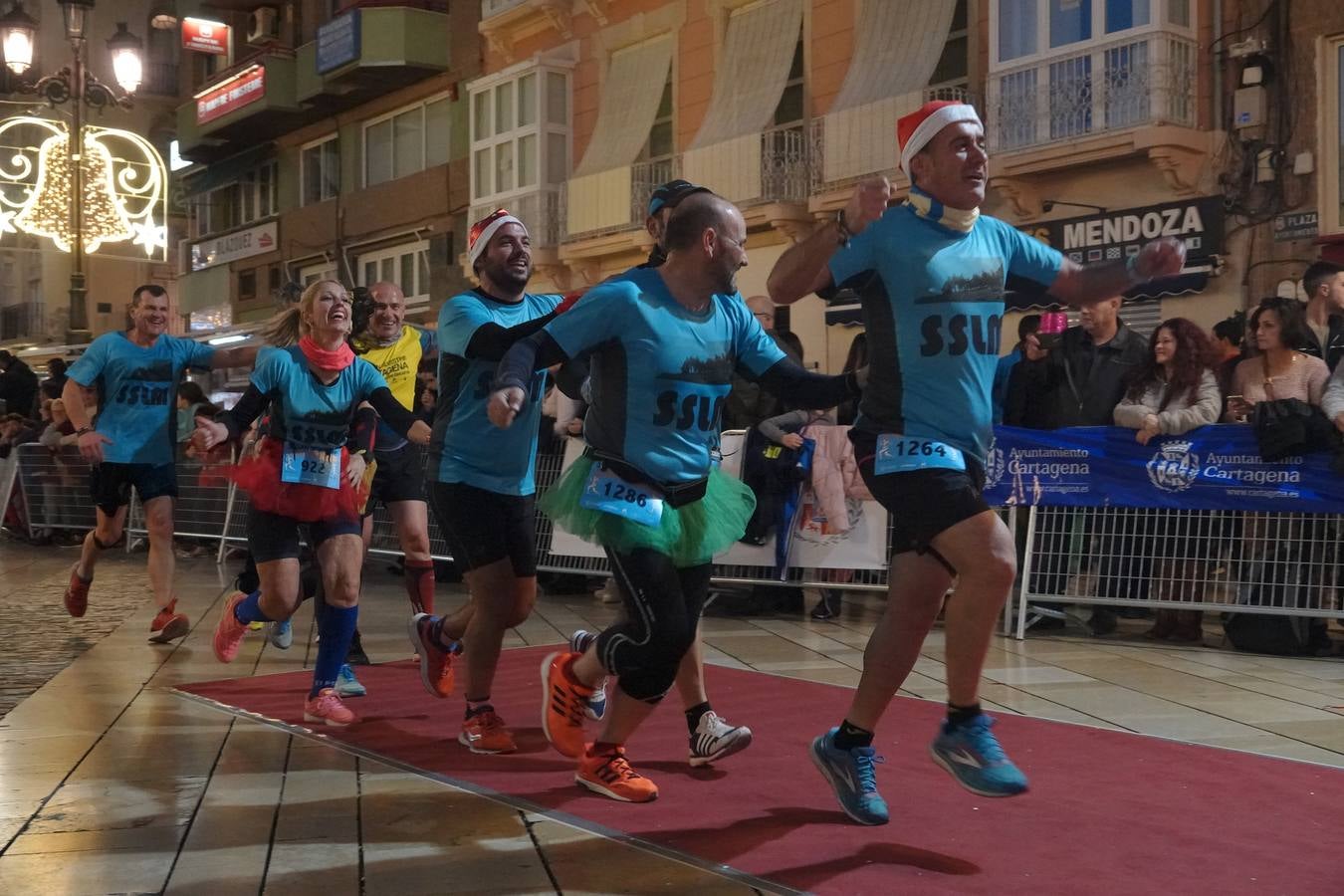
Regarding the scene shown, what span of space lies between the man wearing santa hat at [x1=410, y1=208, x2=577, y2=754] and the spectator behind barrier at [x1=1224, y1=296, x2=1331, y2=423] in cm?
505

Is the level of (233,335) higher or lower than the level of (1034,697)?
higher

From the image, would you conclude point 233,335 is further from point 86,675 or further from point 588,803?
point 588,803

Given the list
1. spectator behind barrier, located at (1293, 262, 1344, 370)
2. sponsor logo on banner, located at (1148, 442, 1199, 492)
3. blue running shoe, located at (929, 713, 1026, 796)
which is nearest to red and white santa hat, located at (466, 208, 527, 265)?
blue running shoe, located at (929, 713, 1026, 796)

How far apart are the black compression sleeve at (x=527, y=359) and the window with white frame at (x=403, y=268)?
26039mm

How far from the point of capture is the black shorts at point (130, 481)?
30.7 feet

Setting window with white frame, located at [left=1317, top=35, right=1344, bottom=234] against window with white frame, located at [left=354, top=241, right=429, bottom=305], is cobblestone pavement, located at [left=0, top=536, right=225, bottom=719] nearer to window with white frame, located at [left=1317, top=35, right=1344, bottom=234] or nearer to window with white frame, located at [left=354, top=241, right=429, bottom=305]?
window with white frame, located at [left=1317, top=35, right=1344, bottom=234]

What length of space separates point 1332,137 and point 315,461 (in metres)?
13.3

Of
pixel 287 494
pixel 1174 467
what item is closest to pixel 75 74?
pixel 287 494

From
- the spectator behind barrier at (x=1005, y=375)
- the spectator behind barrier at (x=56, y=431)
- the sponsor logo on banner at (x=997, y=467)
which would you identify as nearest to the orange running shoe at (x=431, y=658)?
the sponsor logo on banner at (x=997, y=467)

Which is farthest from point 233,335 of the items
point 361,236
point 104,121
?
point 104,121

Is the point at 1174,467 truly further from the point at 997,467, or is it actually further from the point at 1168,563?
the point at 997,467

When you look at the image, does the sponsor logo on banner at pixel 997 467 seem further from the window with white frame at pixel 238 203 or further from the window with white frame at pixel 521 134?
the window with white frame at pixel 238 203

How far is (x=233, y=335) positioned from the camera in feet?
102

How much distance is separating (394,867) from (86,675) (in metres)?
4.31
